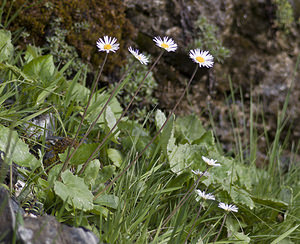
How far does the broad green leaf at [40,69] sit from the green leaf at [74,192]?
2.88 feet

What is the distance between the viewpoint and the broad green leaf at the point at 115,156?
2017mm

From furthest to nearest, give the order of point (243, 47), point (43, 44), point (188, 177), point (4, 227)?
point (243, 47)
point (43, 44)
point (188, 177)
point (4, 227)

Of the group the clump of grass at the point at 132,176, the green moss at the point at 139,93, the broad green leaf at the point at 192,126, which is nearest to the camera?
the clump of grass at the point at 132,176

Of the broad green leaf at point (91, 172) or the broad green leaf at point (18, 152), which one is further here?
the broad green leaf at point (91, 172)

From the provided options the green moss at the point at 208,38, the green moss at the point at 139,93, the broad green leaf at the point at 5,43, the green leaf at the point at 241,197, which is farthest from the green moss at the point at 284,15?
the broad green leaf at the point at 5,43

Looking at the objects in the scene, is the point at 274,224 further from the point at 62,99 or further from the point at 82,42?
the point at 82,42

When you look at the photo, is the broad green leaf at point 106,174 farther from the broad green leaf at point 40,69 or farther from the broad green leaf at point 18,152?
the broad green leaf at point 40,69

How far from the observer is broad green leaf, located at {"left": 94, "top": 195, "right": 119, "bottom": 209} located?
157 centimetres

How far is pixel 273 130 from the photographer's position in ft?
11.7

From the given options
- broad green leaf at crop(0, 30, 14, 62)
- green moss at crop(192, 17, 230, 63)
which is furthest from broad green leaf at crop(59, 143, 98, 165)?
green moss at crop(192, 17, 230, 63)

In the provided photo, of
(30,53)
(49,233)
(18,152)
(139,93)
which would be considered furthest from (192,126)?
(49,233)

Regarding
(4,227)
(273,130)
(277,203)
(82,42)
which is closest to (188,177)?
(277,203)

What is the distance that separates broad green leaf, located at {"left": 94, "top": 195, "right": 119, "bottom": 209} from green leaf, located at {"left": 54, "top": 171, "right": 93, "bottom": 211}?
0.11m

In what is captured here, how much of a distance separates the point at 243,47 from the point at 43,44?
195 cm
